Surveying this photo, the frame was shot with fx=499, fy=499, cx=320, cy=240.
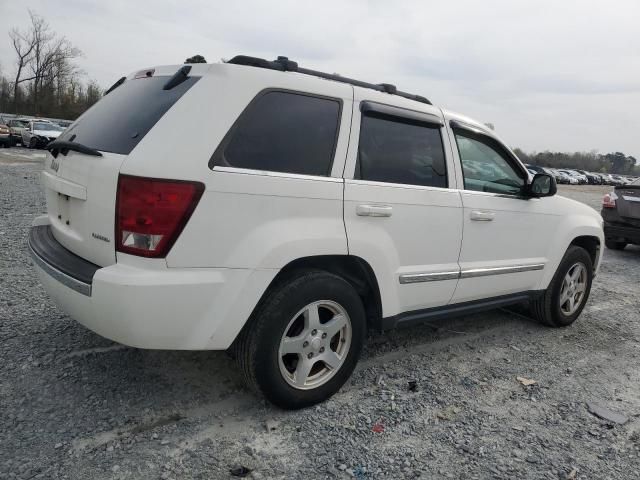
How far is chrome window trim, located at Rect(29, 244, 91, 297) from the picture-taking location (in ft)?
7.93

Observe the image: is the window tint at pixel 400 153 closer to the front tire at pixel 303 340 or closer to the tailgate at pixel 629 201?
the front tire at pixel 303 340

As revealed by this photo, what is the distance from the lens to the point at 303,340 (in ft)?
9.23

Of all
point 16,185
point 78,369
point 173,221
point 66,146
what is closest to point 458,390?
point 173,221

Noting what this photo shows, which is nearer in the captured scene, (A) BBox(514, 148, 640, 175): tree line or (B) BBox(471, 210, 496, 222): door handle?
(B) BBox(471, 210, 496, 222): door handle

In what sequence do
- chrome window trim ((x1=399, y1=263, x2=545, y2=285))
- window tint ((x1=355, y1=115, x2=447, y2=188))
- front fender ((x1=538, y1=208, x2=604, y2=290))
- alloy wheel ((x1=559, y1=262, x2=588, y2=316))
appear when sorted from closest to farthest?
window tint ((x1=355, y1=115, x2=447, y2=188))
chrome window trim ((x1=399, y1=263, x2=545, y2=285))
front fender ((x1=538, y1=208, x2=604, y2=290))
alloy wheel ((x1=559, y1=262, x2=588, y2=316))

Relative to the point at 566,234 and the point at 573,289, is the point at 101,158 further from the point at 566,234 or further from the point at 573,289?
the point at 573,289

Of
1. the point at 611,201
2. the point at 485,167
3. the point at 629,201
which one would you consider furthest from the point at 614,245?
the point at 485,167

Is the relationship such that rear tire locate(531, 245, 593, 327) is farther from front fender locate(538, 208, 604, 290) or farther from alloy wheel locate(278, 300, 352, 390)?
alloy wheel locate(278, 300, 352, 390)

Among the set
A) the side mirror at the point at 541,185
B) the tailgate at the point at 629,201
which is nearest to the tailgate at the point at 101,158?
the side mirror at the point at 541,185

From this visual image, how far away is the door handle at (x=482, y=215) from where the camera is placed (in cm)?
358

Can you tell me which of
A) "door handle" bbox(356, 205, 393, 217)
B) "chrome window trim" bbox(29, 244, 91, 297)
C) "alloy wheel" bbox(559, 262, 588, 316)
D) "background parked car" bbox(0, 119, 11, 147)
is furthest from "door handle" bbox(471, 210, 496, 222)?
"background parked car" bbox(0, 119, 11, 147)

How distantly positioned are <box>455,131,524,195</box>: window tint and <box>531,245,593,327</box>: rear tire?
1.02 meters

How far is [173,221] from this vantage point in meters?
2.31

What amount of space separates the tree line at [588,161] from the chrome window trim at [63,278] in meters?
79.9
